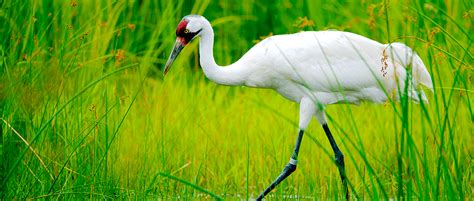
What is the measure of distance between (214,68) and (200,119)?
995mm

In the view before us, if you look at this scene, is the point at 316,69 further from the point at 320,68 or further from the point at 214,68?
the point at 214,68

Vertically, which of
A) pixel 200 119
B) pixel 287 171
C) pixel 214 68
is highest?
pixel 214 68

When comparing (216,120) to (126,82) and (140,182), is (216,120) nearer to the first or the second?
(126,82)

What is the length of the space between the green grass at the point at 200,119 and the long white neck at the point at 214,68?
0.16m

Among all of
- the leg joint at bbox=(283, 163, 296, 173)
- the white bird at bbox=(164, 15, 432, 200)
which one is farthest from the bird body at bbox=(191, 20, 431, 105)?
the leg joint at bbox=(283, 163, 296, 173)

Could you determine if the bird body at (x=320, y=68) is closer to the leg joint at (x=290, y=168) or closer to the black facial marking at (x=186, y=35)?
the black facial marking at (x=186, y=35)

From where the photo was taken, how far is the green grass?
11.7ft

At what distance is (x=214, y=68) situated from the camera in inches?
199

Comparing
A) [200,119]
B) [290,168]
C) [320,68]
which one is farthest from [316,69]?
[200,119]

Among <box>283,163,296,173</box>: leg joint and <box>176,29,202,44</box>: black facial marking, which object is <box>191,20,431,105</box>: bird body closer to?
<box>176,29,202,44</box>: black facial marking

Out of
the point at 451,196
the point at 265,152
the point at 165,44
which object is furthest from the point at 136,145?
the point at 451,196

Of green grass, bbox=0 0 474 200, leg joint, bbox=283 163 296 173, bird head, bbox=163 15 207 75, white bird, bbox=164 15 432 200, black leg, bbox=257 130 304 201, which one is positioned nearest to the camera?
green grass, bbox=0 0 474 200

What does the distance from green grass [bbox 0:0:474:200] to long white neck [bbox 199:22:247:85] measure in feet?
0.52

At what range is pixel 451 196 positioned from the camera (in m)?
2.81
